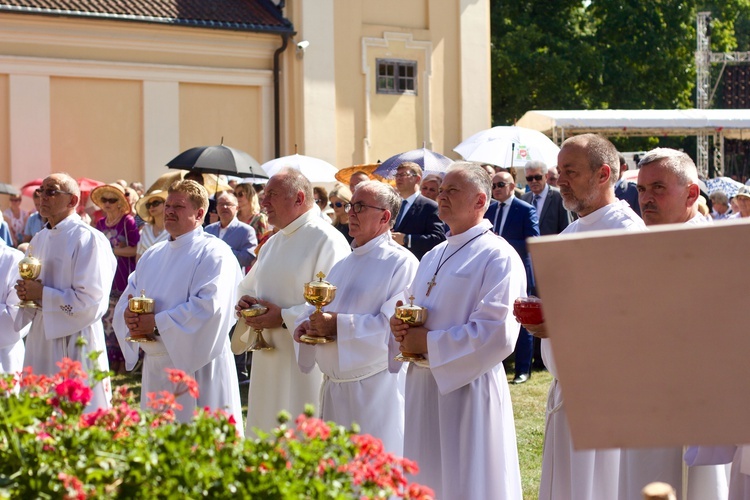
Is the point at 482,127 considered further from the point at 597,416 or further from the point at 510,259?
the point at 597,416

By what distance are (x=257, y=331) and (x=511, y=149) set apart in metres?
8.24

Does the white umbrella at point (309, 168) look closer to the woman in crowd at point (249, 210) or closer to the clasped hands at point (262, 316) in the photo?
the woman in crowd at point (249, 210)

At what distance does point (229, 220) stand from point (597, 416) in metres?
9.17

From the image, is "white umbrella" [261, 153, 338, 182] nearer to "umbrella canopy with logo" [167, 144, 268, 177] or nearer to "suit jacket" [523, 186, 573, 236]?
"umbrella canopy with logo" [167, 144, 268, 177]

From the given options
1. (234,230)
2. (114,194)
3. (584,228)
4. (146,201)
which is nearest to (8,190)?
(114,194)

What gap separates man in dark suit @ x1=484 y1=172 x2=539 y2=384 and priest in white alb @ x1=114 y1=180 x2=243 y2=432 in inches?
174

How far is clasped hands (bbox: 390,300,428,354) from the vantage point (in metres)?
5.59

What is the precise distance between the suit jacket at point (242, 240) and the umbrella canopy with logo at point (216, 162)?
209 centimetres

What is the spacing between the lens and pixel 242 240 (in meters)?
11.4

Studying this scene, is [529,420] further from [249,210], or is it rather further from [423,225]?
[249,210]

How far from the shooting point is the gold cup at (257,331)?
271 inches

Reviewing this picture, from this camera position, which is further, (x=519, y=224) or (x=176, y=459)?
(x=519, y=224)

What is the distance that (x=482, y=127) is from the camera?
83.1ft

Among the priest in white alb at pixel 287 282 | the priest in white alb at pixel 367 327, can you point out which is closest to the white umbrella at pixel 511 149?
the priest in white alb at pixel 287 282
